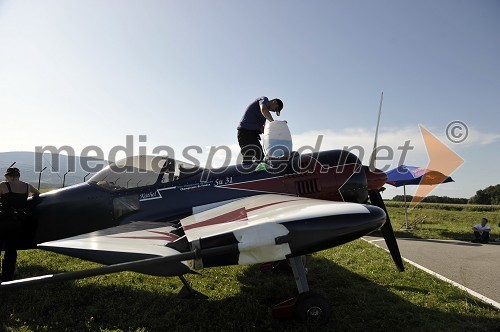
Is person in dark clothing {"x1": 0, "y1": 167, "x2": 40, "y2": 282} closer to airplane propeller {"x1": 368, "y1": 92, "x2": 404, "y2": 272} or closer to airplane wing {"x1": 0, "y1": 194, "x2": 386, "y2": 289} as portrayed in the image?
airplane wing {"x1": 0, "y1": 194, "x2": 386, "y2": 289}

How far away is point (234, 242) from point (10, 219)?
448 centimetres

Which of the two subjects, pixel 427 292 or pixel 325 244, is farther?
pixel 427 292

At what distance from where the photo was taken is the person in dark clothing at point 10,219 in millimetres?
5227

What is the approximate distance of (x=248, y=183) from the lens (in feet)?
18.1

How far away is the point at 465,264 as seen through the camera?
754 centimetres

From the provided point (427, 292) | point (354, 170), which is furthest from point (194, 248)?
point (427, 292)

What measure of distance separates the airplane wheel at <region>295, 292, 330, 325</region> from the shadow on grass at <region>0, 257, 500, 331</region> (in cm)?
12

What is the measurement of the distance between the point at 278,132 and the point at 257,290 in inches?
114

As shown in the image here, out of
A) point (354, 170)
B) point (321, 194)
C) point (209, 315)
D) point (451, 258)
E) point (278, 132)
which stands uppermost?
point (278, 132)

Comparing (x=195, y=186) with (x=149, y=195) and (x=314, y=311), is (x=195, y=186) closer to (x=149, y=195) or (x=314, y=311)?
(x=149, y=195)

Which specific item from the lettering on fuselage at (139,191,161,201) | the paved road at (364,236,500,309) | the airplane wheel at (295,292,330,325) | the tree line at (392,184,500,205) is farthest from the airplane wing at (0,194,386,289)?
the tree line at (392,184,500,205)

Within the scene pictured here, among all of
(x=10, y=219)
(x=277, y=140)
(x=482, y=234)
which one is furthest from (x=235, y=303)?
(x=482, y=234)

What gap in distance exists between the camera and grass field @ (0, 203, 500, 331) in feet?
12.7

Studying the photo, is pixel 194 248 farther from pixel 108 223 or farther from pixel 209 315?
pixel 108 223
